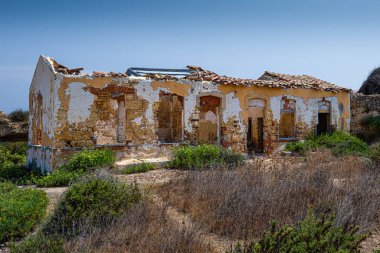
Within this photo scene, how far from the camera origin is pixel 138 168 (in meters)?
13.1

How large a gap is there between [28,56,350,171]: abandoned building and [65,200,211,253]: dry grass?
825 cm

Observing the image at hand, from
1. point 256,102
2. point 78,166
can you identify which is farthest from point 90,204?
point 256,102

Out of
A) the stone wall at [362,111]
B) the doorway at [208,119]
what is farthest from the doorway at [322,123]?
the doorway at [208,119]

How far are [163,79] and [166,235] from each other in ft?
34.2

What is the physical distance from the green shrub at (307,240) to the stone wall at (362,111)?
1856 cm

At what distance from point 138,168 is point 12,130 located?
14104mm

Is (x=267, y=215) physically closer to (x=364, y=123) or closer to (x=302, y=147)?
(x=302, y=147)

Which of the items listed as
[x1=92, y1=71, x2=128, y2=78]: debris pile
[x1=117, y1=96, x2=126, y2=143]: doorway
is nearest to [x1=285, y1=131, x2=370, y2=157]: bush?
[x1=117, y1=96, x2=126, y2=143]: doorway

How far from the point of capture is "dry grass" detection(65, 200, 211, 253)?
17.1ft

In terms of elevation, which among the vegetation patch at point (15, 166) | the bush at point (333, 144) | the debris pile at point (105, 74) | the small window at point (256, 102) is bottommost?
the vegetation patch at point (15, 166)

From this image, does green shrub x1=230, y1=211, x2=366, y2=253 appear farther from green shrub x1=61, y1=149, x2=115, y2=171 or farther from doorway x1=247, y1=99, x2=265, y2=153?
doorway x1=247, y1=99, x2=265, y2=153

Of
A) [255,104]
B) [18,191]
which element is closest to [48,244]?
[18,191]

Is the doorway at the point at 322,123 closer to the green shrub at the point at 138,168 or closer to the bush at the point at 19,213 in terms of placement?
the green shrub at the point at 138,168

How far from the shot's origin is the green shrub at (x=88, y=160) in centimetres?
1272
